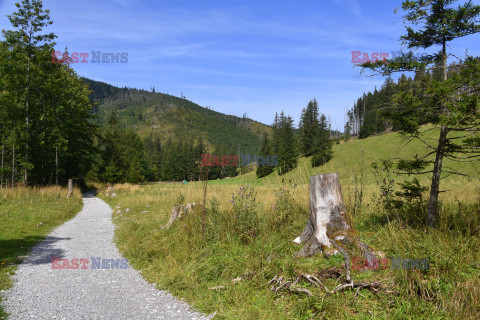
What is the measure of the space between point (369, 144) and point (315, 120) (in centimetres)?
2136

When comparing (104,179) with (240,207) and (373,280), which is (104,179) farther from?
(373,280)

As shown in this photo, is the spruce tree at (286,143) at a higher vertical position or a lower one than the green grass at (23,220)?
higher

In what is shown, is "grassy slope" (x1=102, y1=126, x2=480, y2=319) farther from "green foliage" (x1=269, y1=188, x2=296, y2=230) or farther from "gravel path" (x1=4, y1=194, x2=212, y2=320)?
"gravel path" (x1=4, y1=194, x2=212, y2=320)

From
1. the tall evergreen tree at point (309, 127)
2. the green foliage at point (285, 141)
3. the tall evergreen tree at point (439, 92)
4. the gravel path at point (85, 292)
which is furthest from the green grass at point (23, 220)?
the tall evergreen tree at point (309, 127)

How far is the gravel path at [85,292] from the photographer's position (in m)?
3.84

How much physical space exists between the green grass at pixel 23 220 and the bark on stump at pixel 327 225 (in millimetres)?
4722

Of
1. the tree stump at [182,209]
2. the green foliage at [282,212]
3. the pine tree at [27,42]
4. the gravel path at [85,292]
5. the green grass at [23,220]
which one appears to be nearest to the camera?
the gravel path at [85,292]

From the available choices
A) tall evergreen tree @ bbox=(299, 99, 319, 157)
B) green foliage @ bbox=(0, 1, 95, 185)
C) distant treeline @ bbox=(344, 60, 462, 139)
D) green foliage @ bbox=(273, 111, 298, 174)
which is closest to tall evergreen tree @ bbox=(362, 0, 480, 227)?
distant treeline @ bbox=(344, 60, 462, 139)

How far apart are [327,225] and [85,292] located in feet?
14.5

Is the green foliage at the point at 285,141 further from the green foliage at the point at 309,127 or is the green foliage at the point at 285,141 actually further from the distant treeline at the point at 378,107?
the distant treeline at the point at 378,107

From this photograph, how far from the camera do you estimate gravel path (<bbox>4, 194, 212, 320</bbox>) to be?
12.6 ft

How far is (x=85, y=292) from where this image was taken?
4617 mm

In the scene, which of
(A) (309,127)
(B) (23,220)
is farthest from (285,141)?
(B) (23,220)

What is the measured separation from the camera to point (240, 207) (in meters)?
5.73
